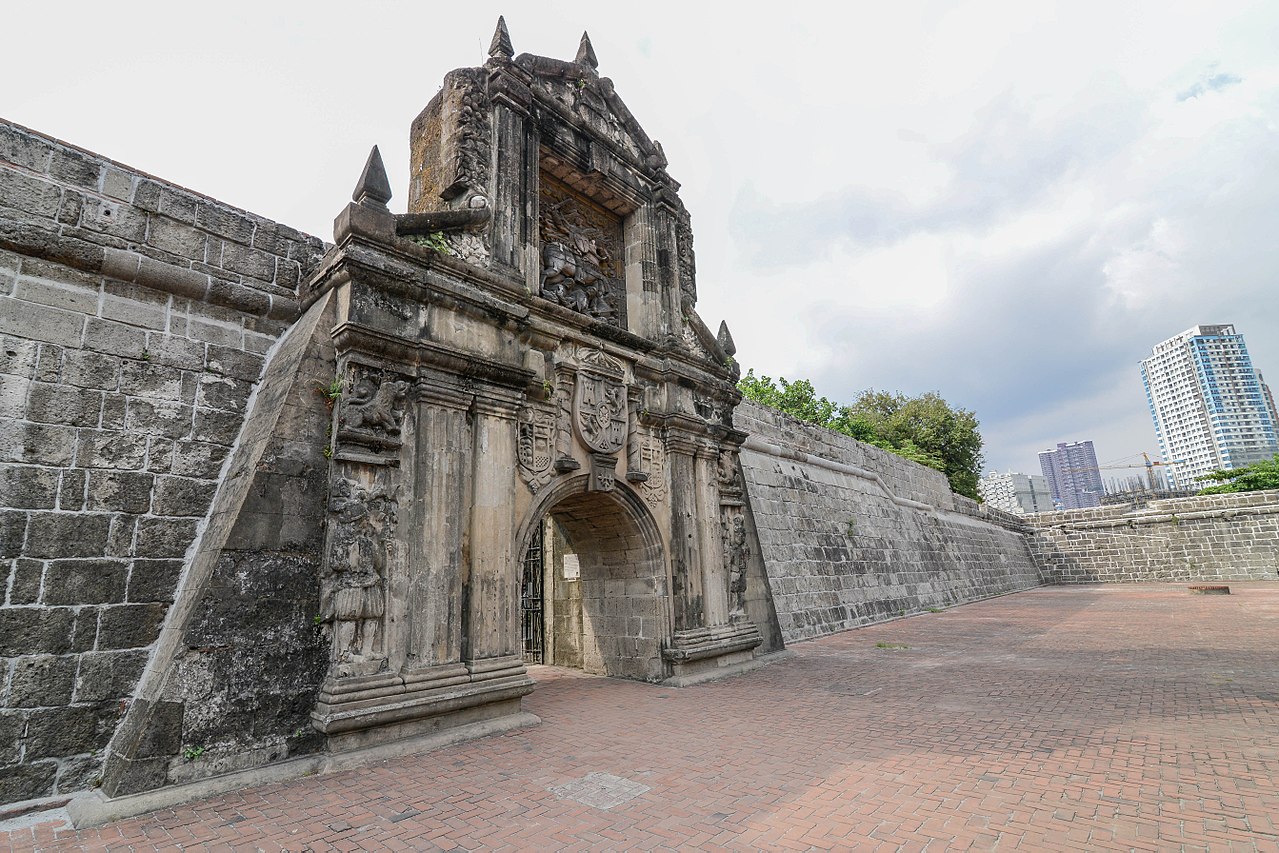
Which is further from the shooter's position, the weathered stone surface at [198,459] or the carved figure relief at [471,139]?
the carved figure relief at [471,139]

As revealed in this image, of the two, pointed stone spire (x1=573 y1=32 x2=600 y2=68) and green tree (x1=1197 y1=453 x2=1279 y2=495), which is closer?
pointed stone spire (x1=573 y1=32 x2=600 y2=68)

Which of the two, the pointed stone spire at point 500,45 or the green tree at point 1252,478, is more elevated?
the pointed stone spire at point 500,45

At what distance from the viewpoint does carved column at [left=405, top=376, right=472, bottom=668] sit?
207 inches

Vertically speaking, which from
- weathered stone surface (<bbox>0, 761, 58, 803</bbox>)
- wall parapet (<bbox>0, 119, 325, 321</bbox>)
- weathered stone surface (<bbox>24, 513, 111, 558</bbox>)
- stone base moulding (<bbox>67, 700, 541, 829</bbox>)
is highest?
wall parapet (<bbox>0, 119, 325, 321</bbox>)

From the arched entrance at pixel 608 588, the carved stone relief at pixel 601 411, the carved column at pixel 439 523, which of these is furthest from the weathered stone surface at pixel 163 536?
the carved stone relief at pixel 601 411

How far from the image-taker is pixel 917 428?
34.7 metres

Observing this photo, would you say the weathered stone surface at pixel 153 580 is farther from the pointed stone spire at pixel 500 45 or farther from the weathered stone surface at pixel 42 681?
the pointed stone spire at pixel 500 45

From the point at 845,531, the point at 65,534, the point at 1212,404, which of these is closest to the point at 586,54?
the point at 65,534

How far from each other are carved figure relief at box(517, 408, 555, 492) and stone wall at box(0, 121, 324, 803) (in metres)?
2.55

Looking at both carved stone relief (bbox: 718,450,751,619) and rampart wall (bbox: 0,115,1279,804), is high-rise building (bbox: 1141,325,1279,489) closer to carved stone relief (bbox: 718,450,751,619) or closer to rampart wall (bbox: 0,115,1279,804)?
carved stone relief (bbox: 718,450,751,619)

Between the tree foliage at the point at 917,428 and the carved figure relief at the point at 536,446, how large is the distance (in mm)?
25974

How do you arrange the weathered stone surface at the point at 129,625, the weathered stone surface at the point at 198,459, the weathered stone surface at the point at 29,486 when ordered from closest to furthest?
the weathered stone surface at the point at 29,486 < the weathered stone surface at the point at 129,625 < the weathered stone surface at the point at 198,459

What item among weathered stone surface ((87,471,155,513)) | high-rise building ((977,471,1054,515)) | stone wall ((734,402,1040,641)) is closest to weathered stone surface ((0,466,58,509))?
weathered stone surface ((87,471,155,513))

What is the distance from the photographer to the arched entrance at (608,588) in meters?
7.69
